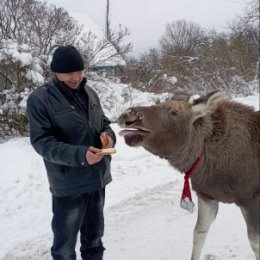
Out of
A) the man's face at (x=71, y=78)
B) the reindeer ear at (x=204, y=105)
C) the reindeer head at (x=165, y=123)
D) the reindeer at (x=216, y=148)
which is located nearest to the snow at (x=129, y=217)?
the reindeer at (x=216, y=148)

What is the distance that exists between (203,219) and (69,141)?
1643mm

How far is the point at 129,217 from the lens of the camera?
18.3 ft

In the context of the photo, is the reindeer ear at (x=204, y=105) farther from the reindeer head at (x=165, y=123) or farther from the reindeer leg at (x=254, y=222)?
the reindeer leg at (x=254, y=222)

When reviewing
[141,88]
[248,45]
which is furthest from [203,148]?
[248,45]

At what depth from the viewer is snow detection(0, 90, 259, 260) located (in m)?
4.60

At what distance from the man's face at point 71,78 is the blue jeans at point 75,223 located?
0.92m

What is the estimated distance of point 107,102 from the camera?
1132 cm

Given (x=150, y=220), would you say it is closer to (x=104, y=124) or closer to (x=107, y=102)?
(x=104, y=124)

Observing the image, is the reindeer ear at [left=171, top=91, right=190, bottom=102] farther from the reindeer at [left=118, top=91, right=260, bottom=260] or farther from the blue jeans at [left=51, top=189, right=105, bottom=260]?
the blue jeans at [left=51, top=189, right=105, bottom=260]

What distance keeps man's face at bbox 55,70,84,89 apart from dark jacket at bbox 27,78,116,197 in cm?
5

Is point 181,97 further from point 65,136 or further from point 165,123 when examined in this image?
point 65,136

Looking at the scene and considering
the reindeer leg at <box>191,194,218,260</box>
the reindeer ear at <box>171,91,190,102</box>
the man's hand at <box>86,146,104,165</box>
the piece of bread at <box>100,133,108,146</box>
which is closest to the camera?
the man's hand at <box>86,146,104,165</box>

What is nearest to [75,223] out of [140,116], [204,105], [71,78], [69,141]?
[69,141]

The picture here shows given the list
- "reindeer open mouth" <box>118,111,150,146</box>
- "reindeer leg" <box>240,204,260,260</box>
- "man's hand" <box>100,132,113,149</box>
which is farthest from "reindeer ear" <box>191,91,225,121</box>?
"reindeer leg" <box>240,204,260,260</box>
